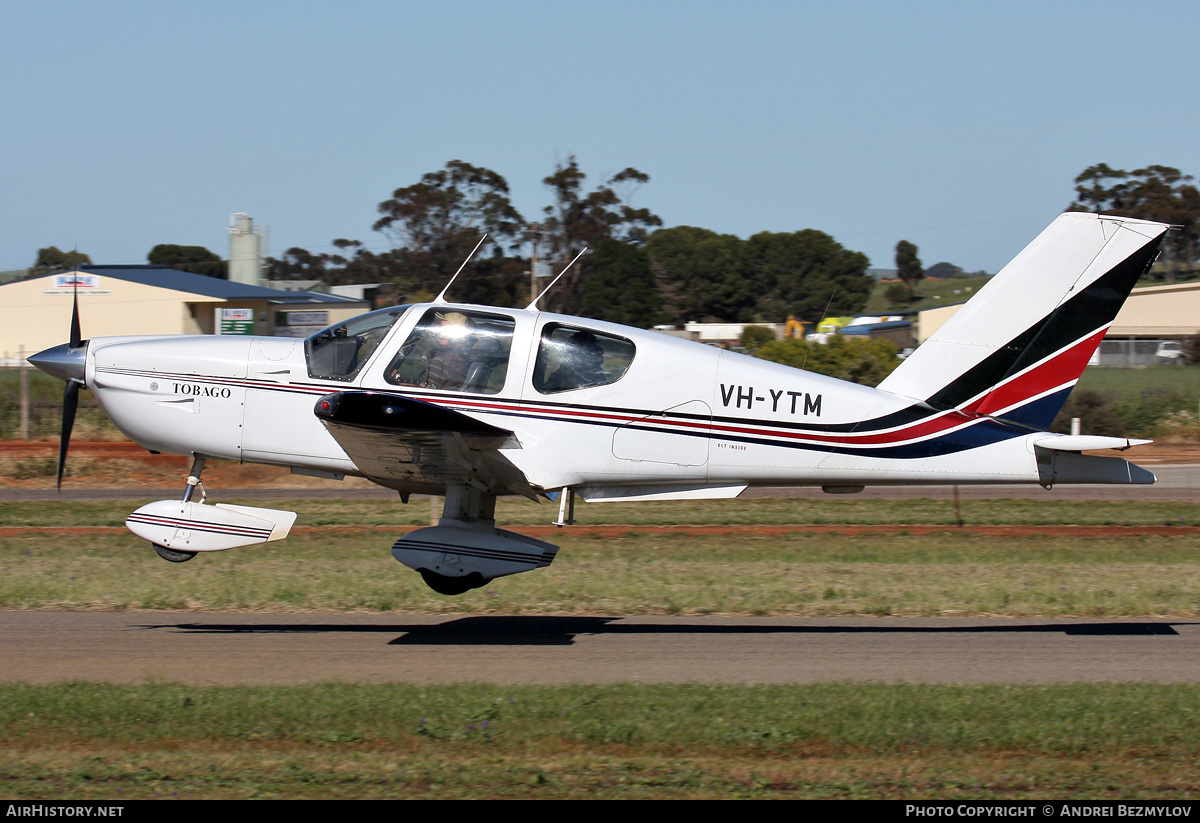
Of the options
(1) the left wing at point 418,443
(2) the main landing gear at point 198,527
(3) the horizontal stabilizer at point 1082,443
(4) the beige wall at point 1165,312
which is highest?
(4) the beige wall at point 1165,312

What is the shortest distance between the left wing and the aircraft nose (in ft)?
7.86

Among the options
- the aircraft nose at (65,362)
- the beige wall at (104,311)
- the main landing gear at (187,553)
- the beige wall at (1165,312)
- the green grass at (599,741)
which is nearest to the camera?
the green grass at (599,741)

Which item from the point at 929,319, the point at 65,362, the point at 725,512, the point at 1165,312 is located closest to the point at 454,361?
the point at 65,362

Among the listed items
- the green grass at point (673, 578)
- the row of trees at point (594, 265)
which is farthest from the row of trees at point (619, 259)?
the green grass at point (673, 578)

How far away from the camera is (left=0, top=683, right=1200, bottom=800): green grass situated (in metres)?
4.86

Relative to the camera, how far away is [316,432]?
315 inches

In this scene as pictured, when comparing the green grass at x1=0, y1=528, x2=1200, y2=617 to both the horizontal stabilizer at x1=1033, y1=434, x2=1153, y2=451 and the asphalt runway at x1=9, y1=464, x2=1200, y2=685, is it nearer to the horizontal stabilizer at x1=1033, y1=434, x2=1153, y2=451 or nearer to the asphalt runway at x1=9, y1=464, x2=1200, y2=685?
the asphalt runway at x1=9, y1=464, x2=1200, y2=685

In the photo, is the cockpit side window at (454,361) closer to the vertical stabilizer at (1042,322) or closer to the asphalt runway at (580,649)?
the asphalt runway at (580,649)

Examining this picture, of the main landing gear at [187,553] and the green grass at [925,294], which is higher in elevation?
the green grass at [925,294]

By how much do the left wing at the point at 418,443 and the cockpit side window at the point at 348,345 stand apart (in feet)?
1.26

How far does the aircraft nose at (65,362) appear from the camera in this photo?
325 inches

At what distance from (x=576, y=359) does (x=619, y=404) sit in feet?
1.51

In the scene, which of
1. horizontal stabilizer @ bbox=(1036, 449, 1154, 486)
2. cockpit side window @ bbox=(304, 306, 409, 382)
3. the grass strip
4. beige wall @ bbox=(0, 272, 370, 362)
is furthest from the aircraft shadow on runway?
beige wall @ bbox=(0, 272, 370, 362)
